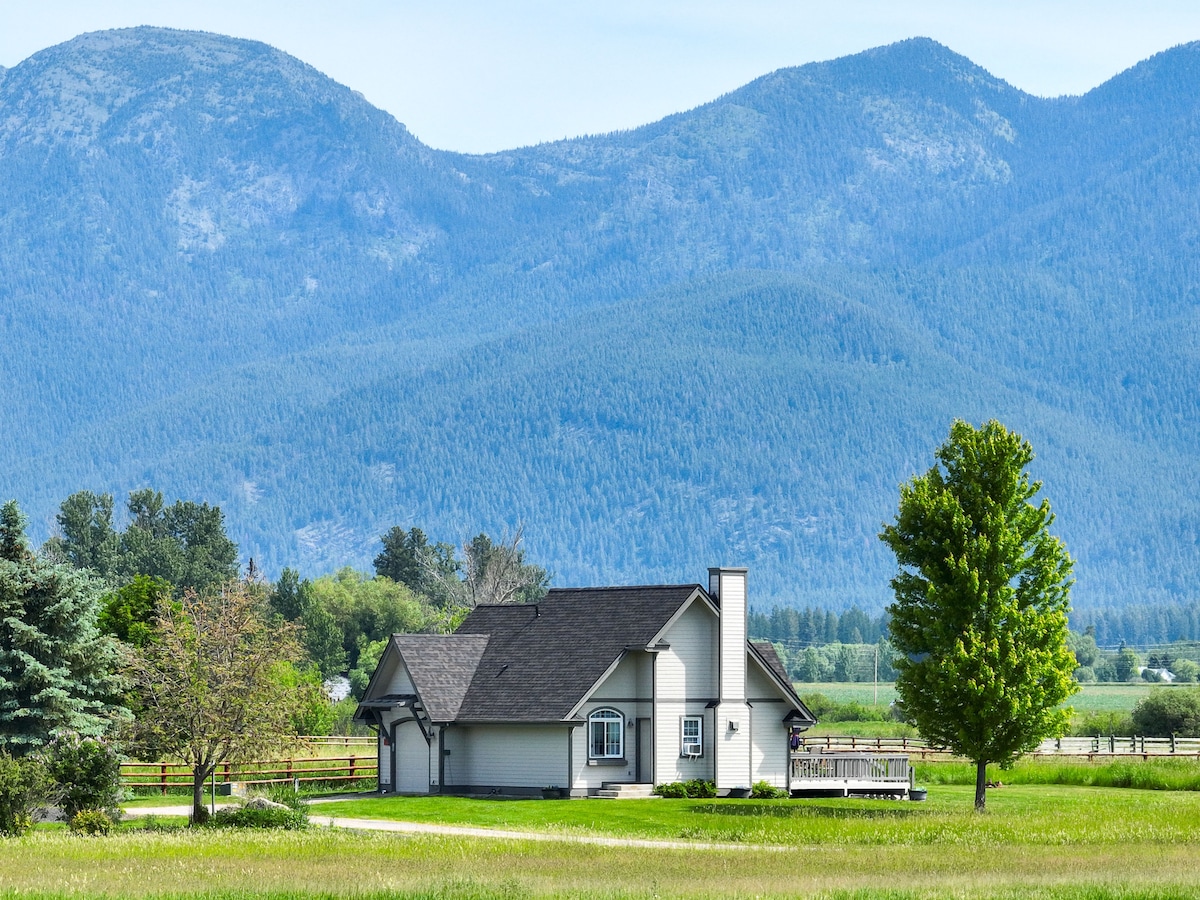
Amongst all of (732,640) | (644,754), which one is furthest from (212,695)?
(732,640)

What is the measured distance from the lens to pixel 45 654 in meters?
54.1

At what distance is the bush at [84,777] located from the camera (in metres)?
50.9

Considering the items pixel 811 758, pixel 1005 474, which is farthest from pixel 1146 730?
pixel 1005 474

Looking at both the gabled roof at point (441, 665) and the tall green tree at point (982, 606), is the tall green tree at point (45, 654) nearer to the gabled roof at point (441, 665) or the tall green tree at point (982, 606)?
the gabled roof at point (441, 665)

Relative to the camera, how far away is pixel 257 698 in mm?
53688

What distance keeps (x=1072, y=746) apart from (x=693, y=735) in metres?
31.2

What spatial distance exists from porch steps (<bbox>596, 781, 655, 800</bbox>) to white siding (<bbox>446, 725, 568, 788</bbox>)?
4.28 ft

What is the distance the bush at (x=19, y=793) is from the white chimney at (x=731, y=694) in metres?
23.7

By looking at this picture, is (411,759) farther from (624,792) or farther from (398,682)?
(624,792)

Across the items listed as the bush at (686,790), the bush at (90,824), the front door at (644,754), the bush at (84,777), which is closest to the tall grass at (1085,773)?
the bush at (686,790)

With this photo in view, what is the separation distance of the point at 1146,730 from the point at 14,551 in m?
65.3

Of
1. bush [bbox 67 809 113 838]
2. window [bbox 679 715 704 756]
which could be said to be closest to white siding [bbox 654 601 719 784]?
window [bbox 679 715 704 756]

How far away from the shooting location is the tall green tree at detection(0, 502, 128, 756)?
53281mm

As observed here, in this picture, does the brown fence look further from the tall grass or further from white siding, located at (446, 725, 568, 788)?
the tall grass
